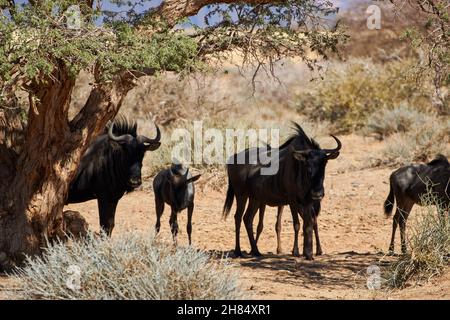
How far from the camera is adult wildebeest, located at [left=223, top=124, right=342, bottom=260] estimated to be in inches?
451

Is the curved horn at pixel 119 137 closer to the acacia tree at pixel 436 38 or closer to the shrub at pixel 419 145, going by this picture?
the acacia tree at pixel 436 38

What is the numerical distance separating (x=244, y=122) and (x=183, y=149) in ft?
8.29

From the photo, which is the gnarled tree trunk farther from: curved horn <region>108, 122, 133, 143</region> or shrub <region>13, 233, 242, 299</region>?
shrub <region>13, 233, 242, 299</region>

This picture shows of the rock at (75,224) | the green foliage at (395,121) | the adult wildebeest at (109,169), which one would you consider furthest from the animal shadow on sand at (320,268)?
the green foliage at (395,121)

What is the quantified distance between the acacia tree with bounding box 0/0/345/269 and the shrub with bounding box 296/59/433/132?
13.6 meters

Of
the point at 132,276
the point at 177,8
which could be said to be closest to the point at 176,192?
the point at 177,8

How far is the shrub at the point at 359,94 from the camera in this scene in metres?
24.4

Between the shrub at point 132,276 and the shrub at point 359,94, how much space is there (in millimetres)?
17192

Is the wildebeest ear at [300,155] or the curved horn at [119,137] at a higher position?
the curved horn at [119,137]

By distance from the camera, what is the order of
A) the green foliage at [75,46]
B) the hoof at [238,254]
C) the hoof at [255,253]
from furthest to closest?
the hoof at [255,253] → the hoof at [238,254] → the green foliage at [75,46]

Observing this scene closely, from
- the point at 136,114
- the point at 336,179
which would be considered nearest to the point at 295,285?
the point at 336,179

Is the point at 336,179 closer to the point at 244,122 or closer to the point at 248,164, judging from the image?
the point at 244,122

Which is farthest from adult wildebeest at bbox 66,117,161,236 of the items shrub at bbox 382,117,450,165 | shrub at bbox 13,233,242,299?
shrub at bbox 382,117,450,165

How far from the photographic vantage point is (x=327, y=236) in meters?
14.2
